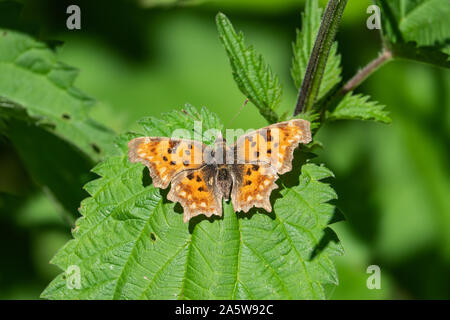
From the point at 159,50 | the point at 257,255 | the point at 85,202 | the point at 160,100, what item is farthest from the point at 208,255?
the point at 159,50

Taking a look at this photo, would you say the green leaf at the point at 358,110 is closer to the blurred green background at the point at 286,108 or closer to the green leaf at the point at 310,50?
the green leaf at the point at 310,50

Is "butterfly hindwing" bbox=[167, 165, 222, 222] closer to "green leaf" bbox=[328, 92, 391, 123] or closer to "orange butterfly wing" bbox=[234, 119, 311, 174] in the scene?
"orange butterfly wing" bbox=[234, 119, 311, 174]

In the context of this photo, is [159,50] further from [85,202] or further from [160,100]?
[85,202]

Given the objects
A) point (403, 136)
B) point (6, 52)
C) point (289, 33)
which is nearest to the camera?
point (6, 52)

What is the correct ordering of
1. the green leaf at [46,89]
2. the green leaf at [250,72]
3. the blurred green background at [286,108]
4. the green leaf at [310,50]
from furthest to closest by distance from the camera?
the blurred green background at [286,108]
the green leaf at [46,89]
the green leaf at [310,50]
the green leaf at [250,72]

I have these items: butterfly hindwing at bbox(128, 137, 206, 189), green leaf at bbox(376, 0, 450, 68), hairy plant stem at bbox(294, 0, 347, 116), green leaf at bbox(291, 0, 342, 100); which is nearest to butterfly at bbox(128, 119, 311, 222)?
butterfly hindwing at bbox(128, 137, 206, 189)

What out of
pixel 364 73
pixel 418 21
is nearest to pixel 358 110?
pixel 364 73

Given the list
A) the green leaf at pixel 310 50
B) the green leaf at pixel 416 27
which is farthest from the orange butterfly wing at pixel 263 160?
the green leaf at pixel 416 27
